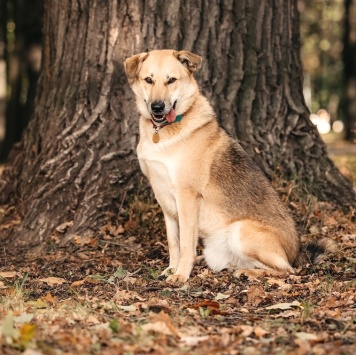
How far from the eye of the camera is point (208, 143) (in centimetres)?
Result: 611

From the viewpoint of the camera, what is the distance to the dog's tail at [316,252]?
6.18 meters

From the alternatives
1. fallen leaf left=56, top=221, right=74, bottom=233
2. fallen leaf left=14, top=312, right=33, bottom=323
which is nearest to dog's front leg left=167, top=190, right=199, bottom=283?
fallen leaf left=56, top=221, right=74, bottom=233

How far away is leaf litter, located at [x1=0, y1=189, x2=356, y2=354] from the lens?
3.76 m

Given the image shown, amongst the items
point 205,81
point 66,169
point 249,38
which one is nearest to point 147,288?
point 66,169

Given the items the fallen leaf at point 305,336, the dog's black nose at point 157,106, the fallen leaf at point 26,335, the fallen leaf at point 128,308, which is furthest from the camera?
the dog's black nose at point 157,106

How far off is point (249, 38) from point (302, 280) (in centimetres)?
304

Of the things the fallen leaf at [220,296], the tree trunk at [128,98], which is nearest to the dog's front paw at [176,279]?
the fallen leaf at [220,296]

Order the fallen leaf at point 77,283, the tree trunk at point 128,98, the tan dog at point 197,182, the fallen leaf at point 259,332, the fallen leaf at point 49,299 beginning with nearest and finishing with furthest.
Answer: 1. the fallen leaf at point 259,332
2. the fallen leaf at point 49,299
3. the fallen leaf at point 77,283
4. the tan dog at point 197,182
5. the tree trunk at point 128,98

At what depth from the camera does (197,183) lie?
19.6 feet

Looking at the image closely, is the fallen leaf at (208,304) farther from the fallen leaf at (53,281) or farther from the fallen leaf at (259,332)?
the fallen leaf at (53,281)

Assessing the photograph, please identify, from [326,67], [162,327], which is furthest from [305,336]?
[326,67]

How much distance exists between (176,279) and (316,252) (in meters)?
1.28

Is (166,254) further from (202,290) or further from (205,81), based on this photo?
(205,81)

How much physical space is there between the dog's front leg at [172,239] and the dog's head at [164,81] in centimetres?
85
